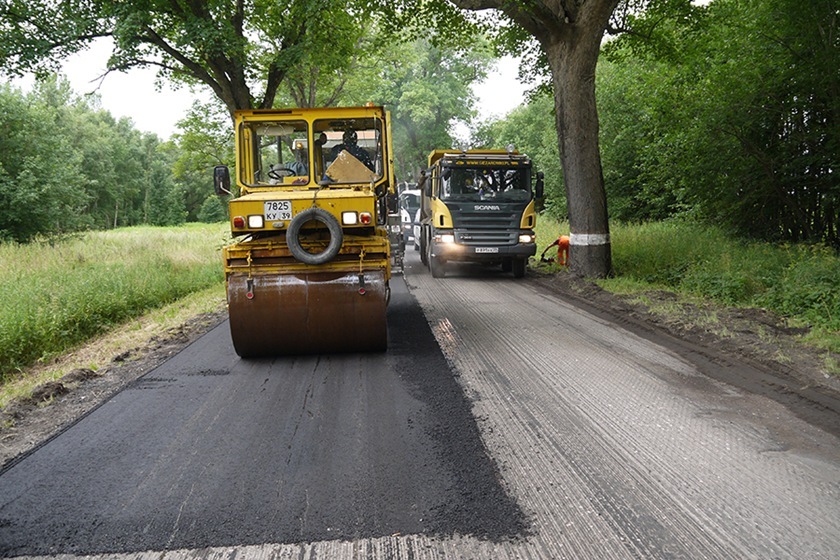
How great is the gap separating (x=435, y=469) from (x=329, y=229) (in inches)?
121

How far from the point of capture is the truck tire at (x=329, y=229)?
18.8 feet

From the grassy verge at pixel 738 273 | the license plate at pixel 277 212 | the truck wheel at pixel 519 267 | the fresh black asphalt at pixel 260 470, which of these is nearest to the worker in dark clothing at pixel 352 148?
the license plate at pixel 277 212

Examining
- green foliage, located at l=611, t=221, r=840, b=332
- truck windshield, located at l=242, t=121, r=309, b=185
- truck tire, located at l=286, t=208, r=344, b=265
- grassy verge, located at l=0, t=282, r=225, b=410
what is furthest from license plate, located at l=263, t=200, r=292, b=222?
green foliage, located at l=611, t=221, r=840, b=332

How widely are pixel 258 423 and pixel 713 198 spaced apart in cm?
1186

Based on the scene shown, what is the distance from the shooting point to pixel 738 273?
926 cm

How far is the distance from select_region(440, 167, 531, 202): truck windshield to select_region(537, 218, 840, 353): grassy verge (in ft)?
9.20

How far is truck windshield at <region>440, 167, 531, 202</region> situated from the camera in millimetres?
13555

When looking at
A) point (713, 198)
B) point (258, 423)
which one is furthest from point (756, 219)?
point (258, 423)

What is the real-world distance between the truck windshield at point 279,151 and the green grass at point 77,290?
3323 millimetres

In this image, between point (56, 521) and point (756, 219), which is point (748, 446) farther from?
point (756, 219)

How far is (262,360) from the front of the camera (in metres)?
6.28

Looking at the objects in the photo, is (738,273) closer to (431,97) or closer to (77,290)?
(77,290)

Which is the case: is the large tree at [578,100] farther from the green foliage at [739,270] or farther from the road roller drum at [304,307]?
the road roller drum at [304,307]

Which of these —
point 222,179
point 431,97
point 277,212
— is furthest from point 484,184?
point 431,97
